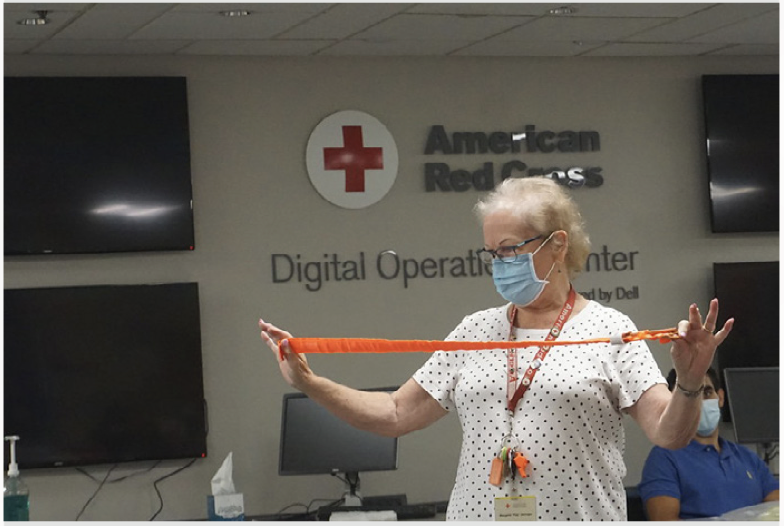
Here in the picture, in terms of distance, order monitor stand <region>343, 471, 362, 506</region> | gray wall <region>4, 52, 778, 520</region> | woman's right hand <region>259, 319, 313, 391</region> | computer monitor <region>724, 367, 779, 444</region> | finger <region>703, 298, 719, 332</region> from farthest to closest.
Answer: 1. computer monitor <region>724, 367, 779, 444</region>
2. gray wall <region>4, 52, 778, 520</region>
3. monitor stand <region>343, 471, 362, 506</region>
4. woman's right hand <region>259, 319, 313, 391</region>
5. finger <region>703, 298, 719, 332</region>

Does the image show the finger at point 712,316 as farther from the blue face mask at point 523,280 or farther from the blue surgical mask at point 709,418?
the blue surgical mask at point 709,418

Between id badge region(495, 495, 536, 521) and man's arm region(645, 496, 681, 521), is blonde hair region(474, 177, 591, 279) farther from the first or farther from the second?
man's arm region(645, 496, 681, 521)

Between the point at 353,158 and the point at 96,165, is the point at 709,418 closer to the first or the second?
the point at 353,158

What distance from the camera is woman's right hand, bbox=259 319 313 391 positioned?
221cm

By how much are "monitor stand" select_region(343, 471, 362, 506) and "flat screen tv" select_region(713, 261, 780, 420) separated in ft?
6.35

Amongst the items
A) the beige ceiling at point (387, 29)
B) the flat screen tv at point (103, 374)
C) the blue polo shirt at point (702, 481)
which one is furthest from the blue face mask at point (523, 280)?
the flat screen tv at point (103, 374)

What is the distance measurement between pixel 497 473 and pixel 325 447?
2792 mm

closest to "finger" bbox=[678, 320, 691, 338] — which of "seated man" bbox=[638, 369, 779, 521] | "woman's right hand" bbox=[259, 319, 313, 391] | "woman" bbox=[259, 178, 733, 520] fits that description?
"woman" bbox=[259, 178, 733, 520]

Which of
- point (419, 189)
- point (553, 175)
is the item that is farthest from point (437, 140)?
point (553, 175)

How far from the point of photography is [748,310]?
574cm

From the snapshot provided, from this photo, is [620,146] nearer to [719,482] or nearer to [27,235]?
[719,482]

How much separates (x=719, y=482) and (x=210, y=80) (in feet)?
9.27

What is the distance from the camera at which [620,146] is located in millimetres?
5688

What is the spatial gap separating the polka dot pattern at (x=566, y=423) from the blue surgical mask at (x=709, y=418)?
8.67ft
